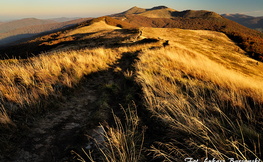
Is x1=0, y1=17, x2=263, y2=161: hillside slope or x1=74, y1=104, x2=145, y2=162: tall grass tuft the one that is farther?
x1=0, y1=17, x2=263, y2=161: hillside slope

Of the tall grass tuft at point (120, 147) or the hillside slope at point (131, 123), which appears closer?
the tall grass tuft at point (120, 147)

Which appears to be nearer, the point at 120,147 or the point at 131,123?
the point at 120,147

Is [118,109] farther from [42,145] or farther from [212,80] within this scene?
[212,80]

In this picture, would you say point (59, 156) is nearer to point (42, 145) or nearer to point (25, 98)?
point (42, 145)

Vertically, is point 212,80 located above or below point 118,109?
above

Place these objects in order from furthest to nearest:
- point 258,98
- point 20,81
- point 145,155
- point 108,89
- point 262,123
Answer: point 108,89 → point 20,81 → point 258,98 → point 262,123 → point 145,155

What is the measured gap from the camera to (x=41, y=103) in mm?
3336

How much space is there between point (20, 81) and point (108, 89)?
10.5ft

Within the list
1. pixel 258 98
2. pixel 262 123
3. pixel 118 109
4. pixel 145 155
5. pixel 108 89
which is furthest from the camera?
pixel 108 89

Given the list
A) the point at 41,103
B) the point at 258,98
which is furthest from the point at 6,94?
the point at 258,98

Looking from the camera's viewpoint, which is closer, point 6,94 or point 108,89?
point 6,94

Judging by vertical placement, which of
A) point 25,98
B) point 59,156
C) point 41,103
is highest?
point 25,98

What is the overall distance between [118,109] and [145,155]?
5.76 ft

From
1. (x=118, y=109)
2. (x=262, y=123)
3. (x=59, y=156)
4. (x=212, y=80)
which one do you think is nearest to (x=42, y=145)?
(x=59, y=156)
